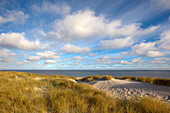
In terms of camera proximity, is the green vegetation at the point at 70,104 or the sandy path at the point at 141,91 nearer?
the green vegetation at the point at 70,104

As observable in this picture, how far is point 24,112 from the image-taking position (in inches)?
96.9

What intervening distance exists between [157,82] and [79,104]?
1133cm

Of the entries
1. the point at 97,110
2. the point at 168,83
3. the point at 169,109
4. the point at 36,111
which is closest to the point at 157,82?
the point at 168,83

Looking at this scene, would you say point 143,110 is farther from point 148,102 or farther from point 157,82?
point 157,82

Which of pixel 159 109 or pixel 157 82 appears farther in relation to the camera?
pixel 157 82

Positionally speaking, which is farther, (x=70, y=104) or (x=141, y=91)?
(x=141, y=91)

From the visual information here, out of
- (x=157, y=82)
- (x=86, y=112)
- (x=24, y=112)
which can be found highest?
(x=24, y=112)

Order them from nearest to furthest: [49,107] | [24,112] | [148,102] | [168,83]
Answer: [24,112]
[49,107]
[148,102]
[168,83]

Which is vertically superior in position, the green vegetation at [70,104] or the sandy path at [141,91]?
the green vegetation at [70,104]

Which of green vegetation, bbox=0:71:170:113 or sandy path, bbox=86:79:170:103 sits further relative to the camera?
sandy path, bbox=86:79:170:103

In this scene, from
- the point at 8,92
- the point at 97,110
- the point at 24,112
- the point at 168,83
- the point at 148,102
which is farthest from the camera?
the point at 168,83

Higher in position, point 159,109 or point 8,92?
point 8,92

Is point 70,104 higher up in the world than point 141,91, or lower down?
higher up

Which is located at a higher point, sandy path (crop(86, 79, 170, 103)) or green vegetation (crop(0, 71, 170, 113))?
green vegetation (crop(0, 71, 170, 113))
